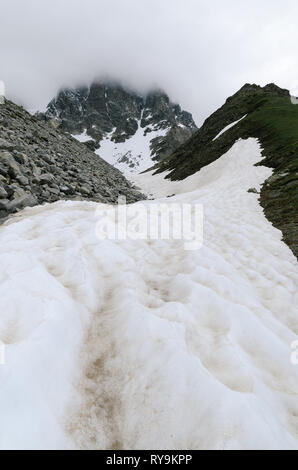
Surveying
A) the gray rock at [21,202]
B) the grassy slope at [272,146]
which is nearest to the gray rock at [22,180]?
the gray rock at [21,202]

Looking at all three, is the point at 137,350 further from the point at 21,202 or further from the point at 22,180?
the point at 22,180

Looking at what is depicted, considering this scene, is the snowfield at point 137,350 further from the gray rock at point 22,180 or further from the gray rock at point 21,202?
the gray rock at point 22,180

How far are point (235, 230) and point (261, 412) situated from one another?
31.2 feet

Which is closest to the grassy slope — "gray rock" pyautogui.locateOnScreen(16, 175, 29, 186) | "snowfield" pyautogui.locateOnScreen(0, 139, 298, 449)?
"snowfield" pyautogui.locateOnScreen(0, 139, 298, 449)

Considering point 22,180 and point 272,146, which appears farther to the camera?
point 272,146

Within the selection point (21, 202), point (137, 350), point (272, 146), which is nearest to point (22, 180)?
point (21, 202)

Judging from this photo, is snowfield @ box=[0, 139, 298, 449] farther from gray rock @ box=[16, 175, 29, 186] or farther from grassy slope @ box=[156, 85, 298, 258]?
grassy slope @ box=[156, 85, 298, 258]

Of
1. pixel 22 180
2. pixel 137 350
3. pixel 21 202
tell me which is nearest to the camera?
pixel 137 350

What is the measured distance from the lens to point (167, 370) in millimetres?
3637

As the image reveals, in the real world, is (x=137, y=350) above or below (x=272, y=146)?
below

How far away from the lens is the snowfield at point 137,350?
9.82 feet

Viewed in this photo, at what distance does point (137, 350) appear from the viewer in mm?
4039

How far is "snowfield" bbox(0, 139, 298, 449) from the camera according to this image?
2.99 meters
